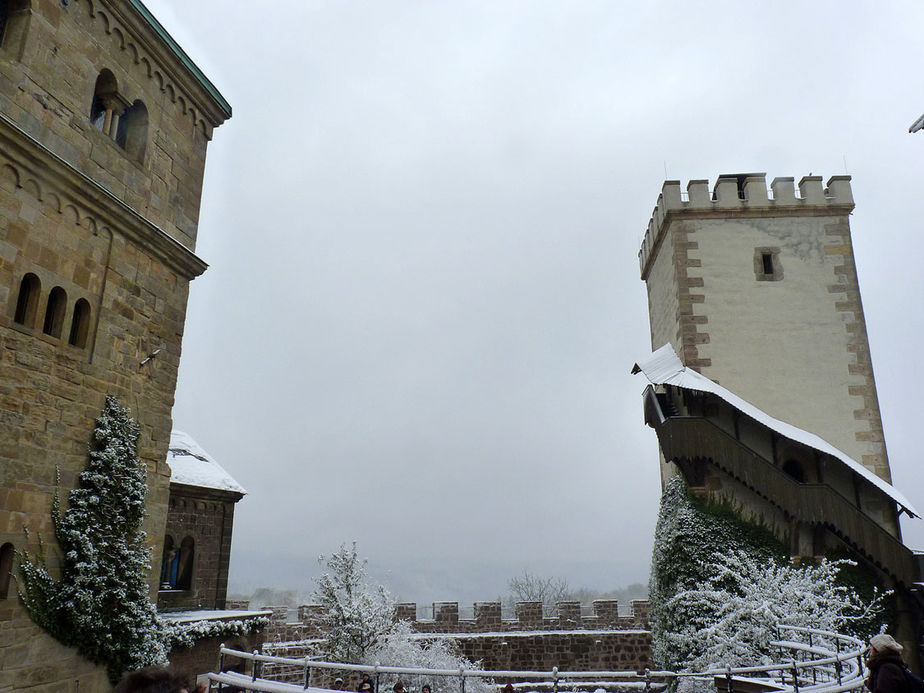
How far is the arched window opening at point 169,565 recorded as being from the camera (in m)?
17.8

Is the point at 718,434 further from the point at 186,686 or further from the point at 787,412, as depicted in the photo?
the point at 186,686

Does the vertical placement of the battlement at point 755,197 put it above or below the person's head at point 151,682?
above

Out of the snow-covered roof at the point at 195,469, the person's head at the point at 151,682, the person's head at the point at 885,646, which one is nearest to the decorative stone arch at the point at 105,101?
the snow-covered roof at the point at 195,469

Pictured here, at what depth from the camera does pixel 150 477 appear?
10.9 metres

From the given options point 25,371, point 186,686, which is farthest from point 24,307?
point 186,686

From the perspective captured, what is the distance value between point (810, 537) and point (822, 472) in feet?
6.49

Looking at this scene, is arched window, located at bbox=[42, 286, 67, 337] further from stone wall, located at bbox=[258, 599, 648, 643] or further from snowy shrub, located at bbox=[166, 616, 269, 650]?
stone wall, located at bbox=[258, 599, 648, 643]

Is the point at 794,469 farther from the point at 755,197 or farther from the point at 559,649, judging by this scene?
the point at 559,649

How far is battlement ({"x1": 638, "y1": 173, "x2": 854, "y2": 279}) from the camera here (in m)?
20.1

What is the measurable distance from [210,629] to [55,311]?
7823 millimetres

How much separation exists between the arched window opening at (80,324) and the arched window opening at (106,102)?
2898mm

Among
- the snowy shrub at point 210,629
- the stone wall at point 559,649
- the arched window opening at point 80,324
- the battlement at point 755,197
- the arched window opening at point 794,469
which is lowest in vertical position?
the stone wall at point 559,649

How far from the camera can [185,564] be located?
18469 millimetres

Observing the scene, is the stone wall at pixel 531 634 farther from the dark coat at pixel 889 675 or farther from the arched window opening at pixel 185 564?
the dark coat at pixel 889 675
